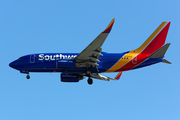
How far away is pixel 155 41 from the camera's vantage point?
63.8 m

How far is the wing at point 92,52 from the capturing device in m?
53.5

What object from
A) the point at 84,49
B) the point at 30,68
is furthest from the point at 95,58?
the point at 30,68

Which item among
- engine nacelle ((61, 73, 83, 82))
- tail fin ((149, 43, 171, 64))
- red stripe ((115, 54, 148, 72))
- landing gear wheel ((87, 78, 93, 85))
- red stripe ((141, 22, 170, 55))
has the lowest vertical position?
landing gear wheel ((87, 78, 93, 85))

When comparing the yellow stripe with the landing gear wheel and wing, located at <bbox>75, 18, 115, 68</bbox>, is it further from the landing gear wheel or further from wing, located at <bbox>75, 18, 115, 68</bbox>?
the landing gear wheel

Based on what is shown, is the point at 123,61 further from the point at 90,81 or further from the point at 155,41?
the point at 155,41

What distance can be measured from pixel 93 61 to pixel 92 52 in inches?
128

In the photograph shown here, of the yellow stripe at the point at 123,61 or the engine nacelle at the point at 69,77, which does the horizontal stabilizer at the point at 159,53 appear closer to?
the yellow stripe at the point at 123,61

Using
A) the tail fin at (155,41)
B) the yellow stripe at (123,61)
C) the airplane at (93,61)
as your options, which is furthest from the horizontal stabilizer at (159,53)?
the yellow stripe at (123,61)

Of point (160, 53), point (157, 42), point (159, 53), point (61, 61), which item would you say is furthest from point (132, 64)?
point (61, 61)

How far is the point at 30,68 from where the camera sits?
63.8 m

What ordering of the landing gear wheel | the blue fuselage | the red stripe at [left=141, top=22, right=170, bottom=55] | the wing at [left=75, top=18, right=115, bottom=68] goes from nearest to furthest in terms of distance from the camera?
the wing at [left=75, top=18, right=115, bottom=68] → the blue fuselage → the red stripe at [left=141, top=22, right=170, bottom=55] → the landing gear wheel

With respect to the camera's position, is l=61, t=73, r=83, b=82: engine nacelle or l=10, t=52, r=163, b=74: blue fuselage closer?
l=10, t=52, r=163, b=74: blue fuselage

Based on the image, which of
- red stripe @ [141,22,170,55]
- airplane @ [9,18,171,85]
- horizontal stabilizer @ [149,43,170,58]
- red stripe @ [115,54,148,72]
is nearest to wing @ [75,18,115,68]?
airplane @ [9,18,171,85]

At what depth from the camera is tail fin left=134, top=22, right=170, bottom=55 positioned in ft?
207
